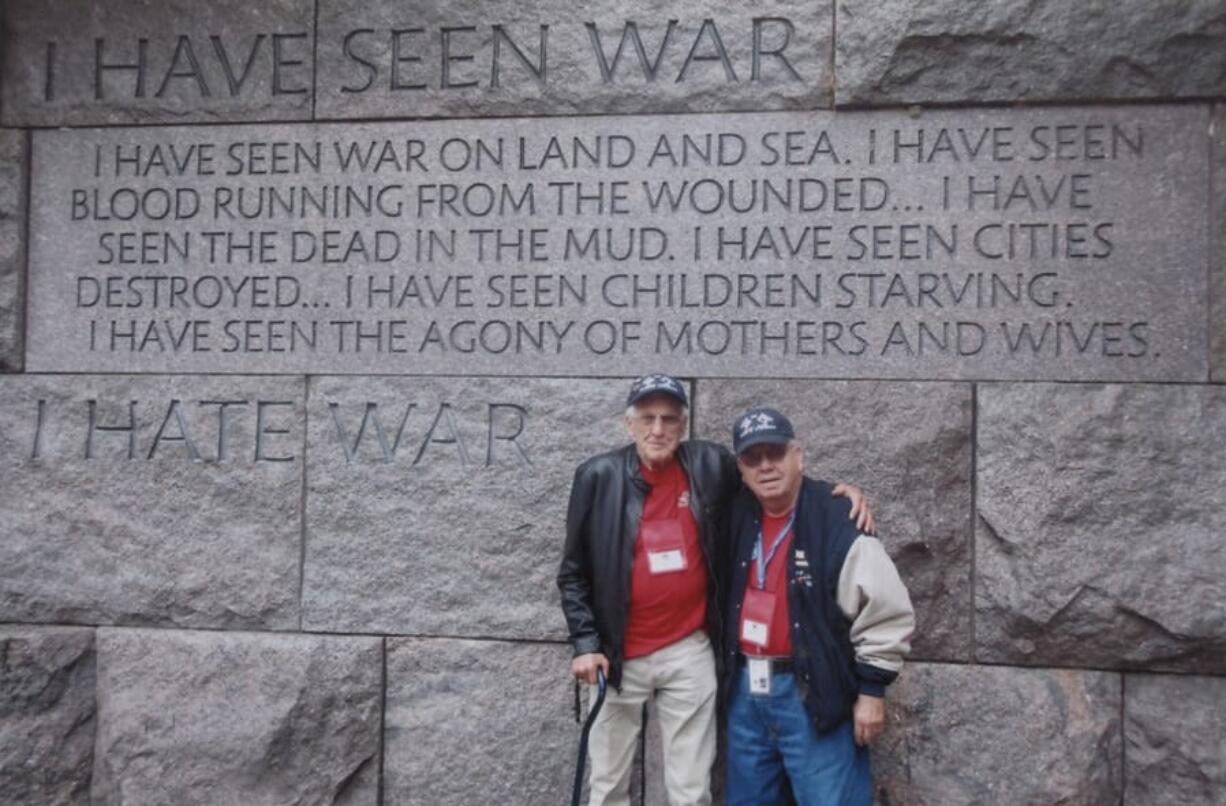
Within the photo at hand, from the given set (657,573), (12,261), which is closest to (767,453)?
(657,573)

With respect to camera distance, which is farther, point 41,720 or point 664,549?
point 41,720

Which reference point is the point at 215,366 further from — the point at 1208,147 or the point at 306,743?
the point at 1208,147

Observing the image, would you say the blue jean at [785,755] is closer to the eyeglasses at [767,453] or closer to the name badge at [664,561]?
the name badge at [664,561]

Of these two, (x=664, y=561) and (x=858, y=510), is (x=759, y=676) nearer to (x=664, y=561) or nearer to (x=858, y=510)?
(x=664, y=561)

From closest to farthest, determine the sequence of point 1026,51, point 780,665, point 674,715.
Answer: point 780,665 → point 674,715 → point 1026,51

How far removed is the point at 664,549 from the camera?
157 inches

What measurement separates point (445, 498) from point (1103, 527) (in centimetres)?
248

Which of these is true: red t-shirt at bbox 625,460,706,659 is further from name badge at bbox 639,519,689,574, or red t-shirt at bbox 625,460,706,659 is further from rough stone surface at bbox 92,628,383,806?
rough stone surface at bbox 92,628,383,806

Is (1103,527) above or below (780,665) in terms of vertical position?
above

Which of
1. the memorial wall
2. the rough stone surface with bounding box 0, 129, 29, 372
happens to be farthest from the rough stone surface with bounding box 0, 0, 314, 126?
the rough stone surface with bounding box 0, 129, 29, 372

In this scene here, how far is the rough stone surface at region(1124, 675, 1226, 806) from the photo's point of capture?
4.39 m

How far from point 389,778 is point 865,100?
323 cm

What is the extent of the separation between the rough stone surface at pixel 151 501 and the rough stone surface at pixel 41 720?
0.16 meters

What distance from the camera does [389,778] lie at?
4844 mm
